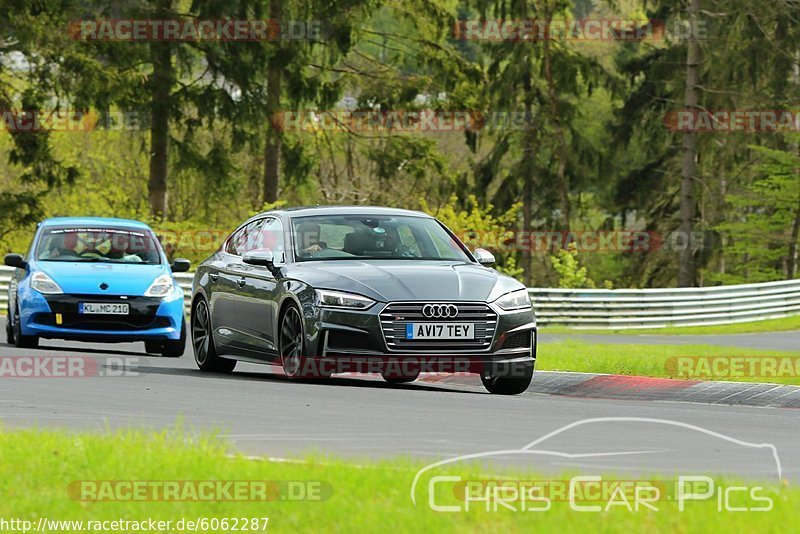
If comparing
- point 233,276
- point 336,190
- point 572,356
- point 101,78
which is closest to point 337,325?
point 233,276

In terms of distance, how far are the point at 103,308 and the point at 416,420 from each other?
7.68m

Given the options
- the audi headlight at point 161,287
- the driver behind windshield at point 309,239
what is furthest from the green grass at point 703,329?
the driver behind windshield at point 309,239

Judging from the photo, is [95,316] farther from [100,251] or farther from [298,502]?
[298,502]

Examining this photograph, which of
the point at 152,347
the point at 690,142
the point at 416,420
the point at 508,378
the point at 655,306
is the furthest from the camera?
the point at 690,142

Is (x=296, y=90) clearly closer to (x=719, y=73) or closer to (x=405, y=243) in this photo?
(x=719, y=73)

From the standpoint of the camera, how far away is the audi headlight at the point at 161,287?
709 inches

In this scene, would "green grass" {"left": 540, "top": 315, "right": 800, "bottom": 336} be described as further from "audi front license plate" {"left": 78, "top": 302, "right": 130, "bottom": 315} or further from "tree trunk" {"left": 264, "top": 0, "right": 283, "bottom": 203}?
"audi front license plate" {"left": 78, "top": 302, "right": 130, "bottom": 315}

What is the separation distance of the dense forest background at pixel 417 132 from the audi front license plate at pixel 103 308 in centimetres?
→ 2067

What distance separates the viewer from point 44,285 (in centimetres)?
1784

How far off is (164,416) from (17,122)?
3061 centimetres

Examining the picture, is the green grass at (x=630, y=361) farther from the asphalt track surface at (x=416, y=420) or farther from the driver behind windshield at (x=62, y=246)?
the driver behind windshield at (x=62, y=246)

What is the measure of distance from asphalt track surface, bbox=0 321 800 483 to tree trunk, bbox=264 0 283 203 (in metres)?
27.5

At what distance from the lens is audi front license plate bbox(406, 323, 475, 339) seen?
1316 centimetres

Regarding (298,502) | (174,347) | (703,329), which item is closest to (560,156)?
(703,329)
